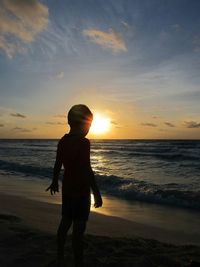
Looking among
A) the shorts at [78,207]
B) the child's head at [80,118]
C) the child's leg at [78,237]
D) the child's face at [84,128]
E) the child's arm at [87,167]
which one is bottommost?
the child's leg at [78,237]

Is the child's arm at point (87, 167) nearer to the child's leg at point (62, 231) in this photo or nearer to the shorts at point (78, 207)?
the shorts at point (78, 207)

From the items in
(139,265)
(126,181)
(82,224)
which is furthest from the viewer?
(126,181)

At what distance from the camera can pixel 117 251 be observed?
4605 mm

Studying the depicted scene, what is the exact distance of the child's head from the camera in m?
3.64

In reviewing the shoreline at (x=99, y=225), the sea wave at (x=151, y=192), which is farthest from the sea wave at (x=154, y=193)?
the shoreline at (x=99, y=225)

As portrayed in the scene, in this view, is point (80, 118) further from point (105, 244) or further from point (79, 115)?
point (105, 244)

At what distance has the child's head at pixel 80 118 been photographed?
12.0 ft

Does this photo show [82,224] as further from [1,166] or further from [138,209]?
[1,166]

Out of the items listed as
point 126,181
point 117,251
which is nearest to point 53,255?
point 117,251

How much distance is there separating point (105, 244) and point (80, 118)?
2128 millimetres

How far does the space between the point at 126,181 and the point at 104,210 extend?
4866 mm

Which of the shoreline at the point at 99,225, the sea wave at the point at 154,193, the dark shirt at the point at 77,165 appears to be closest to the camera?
the dark shirt at the point at 77,165

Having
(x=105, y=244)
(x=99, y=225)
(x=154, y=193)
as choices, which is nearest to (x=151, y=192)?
(x=154, y=193)

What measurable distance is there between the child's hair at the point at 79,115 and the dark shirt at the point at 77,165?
0.57 feet
